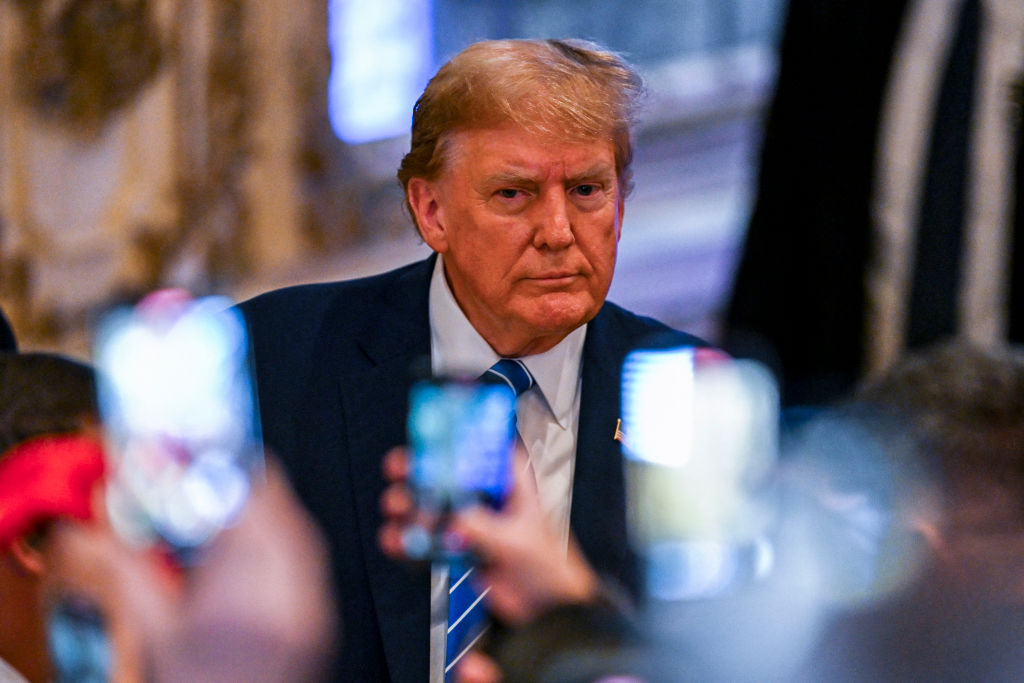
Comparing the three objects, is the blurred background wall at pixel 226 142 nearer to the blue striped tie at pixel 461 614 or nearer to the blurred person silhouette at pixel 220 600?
the blue striped tie at pixel 461 614

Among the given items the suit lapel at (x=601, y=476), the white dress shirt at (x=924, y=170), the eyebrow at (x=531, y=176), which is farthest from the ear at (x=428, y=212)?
the white dress shirt at (x=924, y=170)

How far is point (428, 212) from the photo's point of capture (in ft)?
4.32

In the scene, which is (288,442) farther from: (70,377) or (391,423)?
(70,377)

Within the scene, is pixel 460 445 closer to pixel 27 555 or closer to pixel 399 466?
pixel 399 466

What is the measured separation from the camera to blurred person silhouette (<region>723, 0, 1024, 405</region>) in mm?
1736

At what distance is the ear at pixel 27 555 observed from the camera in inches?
28.7

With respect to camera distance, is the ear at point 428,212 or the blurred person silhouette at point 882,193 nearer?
the ear at point 428,212

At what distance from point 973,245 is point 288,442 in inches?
44.1

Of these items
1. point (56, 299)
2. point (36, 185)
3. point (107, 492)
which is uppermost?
point (107, 492)

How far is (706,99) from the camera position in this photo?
2789mm

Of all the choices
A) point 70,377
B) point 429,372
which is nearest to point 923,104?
point 429,372

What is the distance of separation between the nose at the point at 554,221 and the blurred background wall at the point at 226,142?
1.49m

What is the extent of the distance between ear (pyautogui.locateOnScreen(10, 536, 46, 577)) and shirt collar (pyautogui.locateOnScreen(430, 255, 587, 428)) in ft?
2.01

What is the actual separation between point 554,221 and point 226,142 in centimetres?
186
